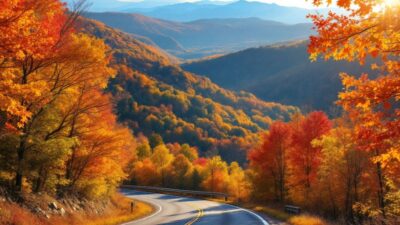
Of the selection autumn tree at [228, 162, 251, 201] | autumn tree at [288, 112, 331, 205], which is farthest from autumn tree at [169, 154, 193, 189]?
autumn tree at [288, 112, 331, 205]

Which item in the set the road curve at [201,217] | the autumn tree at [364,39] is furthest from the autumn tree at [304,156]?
the autumn tree at [364,39]

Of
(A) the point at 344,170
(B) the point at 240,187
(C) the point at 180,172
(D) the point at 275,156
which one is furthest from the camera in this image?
(C) the point at 180,172

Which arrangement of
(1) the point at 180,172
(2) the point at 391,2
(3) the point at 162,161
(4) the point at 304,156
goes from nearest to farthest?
(2) the point at 391,2 < (4) the point at 304,156 < (1) the point at 180,172 < (3) the point at 162,161

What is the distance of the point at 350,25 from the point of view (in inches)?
256

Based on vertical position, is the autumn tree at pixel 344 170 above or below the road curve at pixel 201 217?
above

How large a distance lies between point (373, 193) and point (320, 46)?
24.7 metres

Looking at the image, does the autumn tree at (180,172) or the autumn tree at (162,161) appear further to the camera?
the autumn tree at (162,161)

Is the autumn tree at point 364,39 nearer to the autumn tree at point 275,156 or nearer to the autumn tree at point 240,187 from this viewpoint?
the autumn tree at point 275,156

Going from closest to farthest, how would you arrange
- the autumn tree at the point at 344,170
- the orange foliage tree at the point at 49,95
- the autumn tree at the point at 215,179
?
the orange foliage tree at the point at 49,95, the autumn tree at the point at 344,170, the autumn tree at the point at 215,179

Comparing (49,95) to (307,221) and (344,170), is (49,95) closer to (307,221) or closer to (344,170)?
(307,221)

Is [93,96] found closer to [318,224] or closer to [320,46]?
[318,224]

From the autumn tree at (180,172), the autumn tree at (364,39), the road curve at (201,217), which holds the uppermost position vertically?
the autumn tree at (364,39)

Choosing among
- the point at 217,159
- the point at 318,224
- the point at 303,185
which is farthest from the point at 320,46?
the point at 217,159

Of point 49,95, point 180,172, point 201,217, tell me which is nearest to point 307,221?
point 201,217
